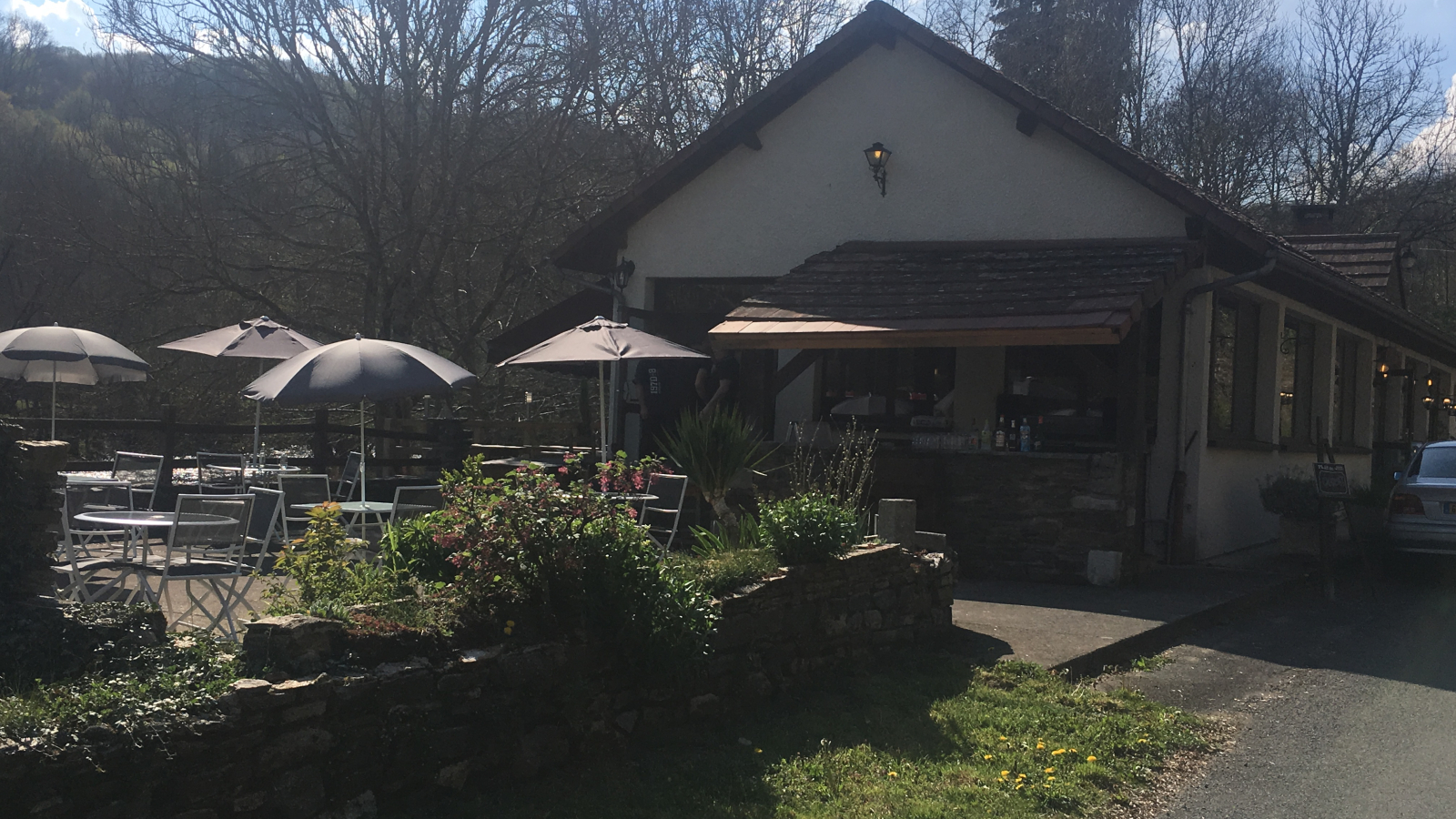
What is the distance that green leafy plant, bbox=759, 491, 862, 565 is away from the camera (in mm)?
6863

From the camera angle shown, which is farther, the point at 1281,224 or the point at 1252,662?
the point at 1281,224

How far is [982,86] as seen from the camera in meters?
13.3

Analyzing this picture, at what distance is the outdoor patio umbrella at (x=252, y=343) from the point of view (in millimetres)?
11719

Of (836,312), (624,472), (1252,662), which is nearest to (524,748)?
(624,472)

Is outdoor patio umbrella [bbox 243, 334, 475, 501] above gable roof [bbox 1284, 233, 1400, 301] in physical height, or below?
below

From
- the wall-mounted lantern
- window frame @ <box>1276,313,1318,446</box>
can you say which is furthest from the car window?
the wall-mounted lantern

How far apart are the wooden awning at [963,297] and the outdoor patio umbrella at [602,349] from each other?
0.79 metres

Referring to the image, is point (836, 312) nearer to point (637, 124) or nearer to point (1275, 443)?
point (1275, 443)

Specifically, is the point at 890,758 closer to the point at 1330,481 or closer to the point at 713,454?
the point at 713,454

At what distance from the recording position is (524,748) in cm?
479

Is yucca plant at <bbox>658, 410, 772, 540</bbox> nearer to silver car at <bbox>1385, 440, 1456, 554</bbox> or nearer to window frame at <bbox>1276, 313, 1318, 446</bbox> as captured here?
silver car at <bbox>1385, 440, 1456, 554</bbox>

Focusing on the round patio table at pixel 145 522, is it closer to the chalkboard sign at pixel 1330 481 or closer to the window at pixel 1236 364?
the chalkboard sign at pixel 1330 481

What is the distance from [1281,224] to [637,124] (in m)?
16.0

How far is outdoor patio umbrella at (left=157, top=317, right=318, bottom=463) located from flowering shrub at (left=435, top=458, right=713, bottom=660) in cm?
703
